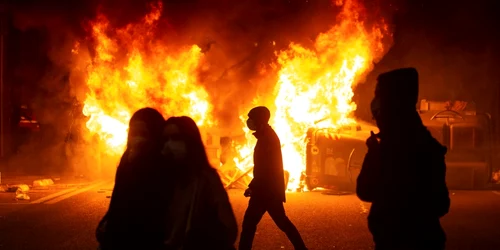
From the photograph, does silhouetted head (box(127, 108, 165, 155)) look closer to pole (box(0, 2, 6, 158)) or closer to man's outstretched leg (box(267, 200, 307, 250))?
man's outstretched leg (box(267, 200, 307, 250))

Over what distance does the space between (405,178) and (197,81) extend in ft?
46.2

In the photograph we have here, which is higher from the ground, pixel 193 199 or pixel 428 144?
pixel 428 144

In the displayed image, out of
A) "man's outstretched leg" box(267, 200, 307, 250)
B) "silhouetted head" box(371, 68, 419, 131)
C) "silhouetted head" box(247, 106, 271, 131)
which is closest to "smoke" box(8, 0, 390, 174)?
"silhouetted head" box(247, 106, 271, 131)

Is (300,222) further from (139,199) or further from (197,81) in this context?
(197,81)

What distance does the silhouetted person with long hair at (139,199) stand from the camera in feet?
13.5

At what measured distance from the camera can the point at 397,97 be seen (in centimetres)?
419

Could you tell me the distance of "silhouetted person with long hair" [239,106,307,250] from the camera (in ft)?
23.0

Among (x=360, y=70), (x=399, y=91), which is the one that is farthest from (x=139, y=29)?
(x=399, y=91)

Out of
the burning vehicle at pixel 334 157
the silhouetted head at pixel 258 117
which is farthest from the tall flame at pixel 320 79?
the silhouetted head at pixel 258 117

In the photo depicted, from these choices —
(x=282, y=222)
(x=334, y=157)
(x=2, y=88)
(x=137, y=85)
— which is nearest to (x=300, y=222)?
(x=282, y=222)

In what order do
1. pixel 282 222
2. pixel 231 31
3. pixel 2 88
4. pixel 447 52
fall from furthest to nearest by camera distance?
pixel 2 88 < pixel 447 52 < pixel 231 31 < pixel 282 222

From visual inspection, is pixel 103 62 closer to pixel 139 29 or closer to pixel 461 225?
pixel 139 29

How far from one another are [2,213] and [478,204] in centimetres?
918

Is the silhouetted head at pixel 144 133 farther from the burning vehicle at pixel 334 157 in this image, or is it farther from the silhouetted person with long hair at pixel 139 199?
the burning vehicle at pixel 334 157
